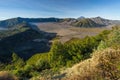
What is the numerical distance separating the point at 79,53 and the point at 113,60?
2477 centimetres

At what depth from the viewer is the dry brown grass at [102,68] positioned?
9.70m

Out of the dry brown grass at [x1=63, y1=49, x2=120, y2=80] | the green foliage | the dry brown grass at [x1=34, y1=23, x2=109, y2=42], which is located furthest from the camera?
the dry brown grass at [x1=34, y1=23, x2=109, y2=42]

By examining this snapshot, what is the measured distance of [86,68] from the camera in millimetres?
10031

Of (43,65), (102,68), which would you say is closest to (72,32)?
(43,65)

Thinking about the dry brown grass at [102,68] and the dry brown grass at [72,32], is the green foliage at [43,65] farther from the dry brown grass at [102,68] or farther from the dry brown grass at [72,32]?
the dry brown grass at [72,32]

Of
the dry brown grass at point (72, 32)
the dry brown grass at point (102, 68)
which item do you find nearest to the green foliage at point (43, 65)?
the dry brown grass at point (102, 68)

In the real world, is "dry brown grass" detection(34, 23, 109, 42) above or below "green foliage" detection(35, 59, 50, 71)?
below

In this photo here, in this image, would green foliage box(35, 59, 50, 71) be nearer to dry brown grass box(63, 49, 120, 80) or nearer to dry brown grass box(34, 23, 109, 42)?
dry brown grass box(63, 49, 120, 80)

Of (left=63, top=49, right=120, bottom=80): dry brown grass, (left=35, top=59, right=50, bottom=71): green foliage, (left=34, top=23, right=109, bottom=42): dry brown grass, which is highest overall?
(left=63, top=49, right=120, bottom=80): dry brown grass

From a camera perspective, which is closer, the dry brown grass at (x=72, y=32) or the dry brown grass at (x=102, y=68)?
the dry brown grass at (x=102, y=68)

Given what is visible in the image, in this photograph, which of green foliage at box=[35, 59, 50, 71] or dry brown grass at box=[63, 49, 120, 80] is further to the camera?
green foliage at box=[35, 59, 50, 71]

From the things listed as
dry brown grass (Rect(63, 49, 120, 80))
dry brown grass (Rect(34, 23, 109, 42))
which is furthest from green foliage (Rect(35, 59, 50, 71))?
dry brown grass (Rect(34, 23, 109, 42))

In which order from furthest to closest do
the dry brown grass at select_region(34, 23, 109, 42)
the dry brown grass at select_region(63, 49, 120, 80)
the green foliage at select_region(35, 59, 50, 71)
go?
the dry brown grass at select_region(34, 23, 109, 42) → the green foliage at select_region(35, 59, 50, 71) → the dry brown grass at select_region(63, 49, 120, 80)

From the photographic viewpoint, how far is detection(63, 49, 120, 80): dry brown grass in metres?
9.70
